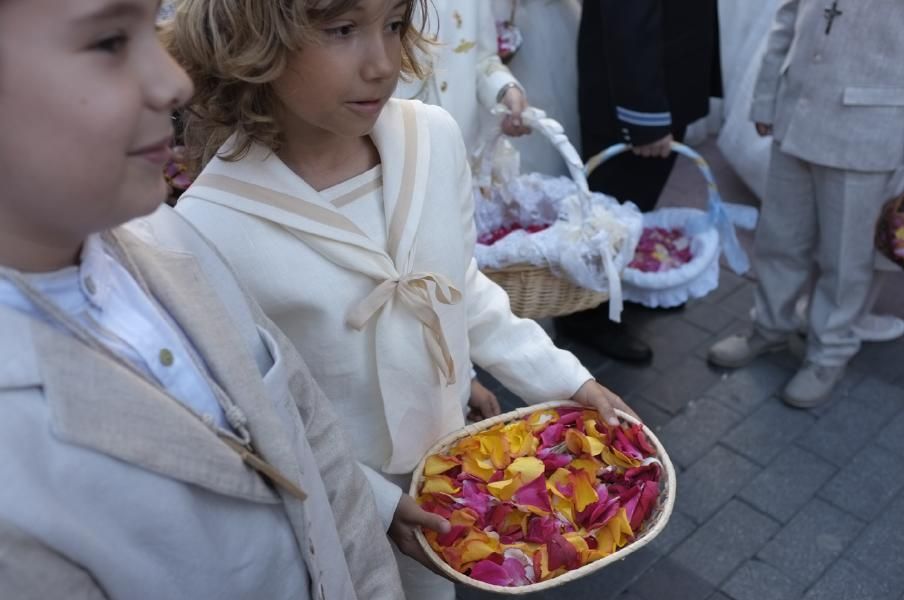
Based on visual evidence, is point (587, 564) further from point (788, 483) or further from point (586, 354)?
point (586, 354)

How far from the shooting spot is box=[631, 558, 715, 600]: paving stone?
8.27ft

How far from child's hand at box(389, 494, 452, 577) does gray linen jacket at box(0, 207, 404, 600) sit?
11.2 inches

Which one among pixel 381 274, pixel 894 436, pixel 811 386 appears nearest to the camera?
pixel 381 274

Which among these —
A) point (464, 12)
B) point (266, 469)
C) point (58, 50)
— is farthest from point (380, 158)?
point (464, 12)

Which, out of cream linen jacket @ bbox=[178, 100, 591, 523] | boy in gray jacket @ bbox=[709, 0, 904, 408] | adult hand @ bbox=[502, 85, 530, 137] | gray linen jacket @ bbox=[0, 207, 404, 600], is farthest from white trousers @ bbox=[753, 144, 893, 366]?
gray linen jacket @ bbox=[0, 207, 404, 600]

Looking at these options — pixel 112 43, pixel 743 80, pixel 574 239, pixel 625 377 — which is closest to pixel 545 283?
pixel 574 239

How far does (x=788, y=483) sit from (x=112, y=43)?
8.91ft

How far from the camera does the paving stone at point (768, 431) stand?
3.02 metres

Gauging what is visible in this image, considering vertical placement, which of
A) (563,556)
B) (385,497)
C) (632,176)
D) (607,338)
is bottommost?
(607,338)

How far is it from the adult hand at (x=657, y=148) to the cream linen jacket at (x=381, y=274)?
5.16 feet

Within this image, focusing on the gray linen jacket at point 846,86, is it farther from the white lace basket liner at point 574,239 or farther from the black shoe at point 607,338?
the black shoe at point 607,338

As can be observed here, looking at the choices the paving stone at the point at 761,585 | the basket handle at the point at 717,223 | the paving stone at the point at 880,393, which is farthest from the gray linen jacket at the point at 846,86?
the paving stone at the point at 761,585

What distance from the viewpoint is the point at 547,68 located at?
11.0 feet

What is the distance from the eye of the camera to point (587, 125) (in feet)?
11.0
